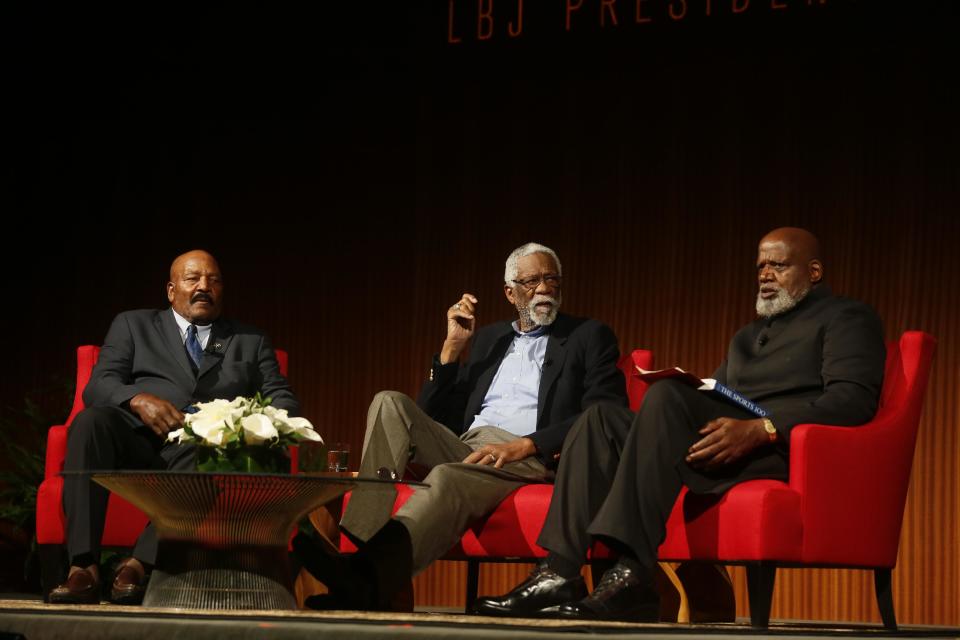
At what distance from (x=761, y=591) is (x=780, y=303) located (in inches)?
34.5

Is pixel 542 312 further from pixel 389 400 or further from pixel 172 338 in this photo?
pixel 172 338

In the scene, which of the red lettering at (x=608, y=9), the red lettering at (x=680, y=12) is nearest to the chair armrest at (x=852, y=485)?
the red lettering at (x=680, y=12)

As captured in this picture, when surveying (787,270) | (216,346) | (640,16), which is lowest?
(216,346)

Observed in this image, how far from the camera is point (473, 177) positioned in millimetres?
5707

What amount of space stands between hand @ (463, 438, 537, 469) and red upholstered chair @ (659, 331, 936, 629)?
49 centimetres

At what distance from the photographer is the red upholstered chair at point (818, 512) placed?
3057 mm

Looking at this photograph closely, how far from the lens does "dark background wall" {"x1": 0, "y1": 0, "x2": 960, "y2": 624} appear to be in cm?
484

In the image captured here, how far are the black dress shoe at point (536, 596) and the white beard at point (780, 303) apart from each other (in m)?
1.02

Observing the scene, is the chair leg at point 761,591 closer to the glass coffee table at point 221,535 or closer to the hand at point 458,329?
the glass coffee table at point 221,535

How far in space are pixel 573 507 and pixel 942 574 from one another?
216 cm

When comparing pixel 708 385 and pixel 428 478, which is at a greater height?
pixel 708 385

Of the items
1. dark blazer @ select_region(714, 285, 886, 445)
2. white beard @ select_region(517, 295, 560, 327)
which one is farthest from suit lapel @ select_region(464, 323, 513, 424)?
dark blazer @ select_region(714, 285, 886, 445)

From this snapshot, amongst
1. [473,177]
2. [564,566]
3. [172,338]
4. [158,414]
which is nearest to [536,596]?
[564,566]

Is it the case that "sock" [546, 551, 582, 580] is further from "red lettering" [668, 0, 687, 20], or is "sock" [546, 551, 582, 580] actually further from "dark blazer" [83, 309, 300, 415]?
"red lettering" [668, 0, 687, 20]
